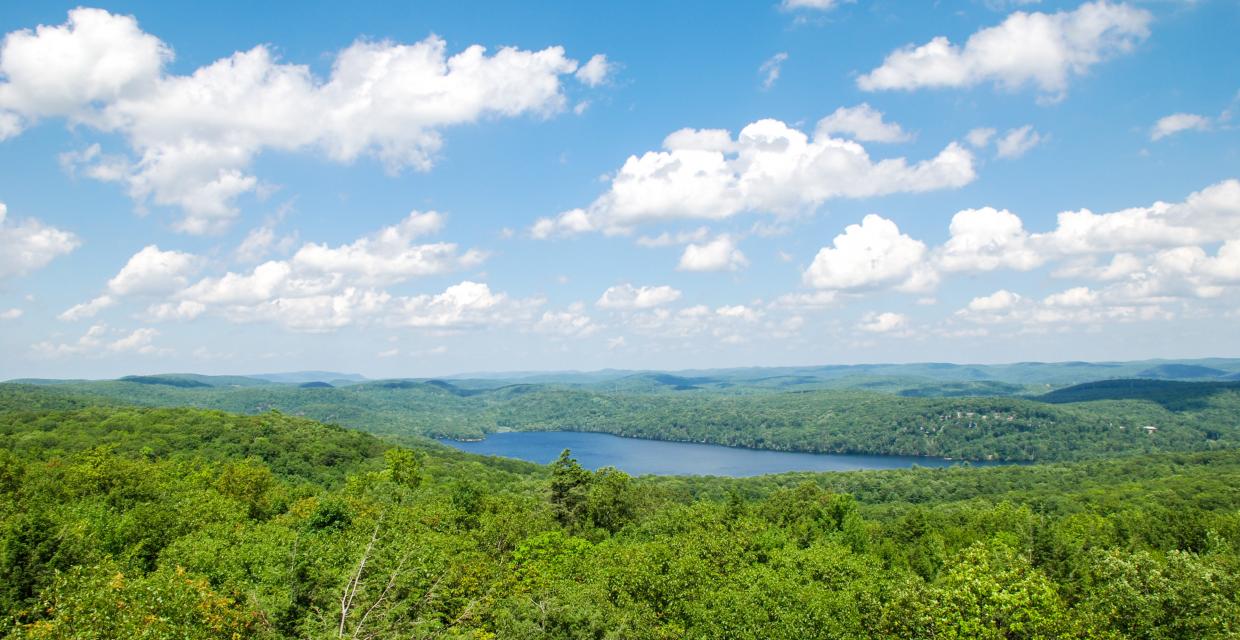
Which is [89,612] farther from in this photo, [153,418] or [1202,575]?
[153,418]

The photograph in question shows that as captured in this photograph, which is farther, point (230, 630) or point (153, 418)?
point (153, 418)

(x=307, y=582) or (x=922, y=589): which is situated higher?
(x=307, y=582)

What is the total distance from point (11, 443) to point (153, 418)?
29.4 meters

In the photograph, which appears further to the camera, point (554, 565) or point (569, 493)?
point (569, 493)

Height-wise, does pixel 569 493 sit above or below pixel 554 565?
below

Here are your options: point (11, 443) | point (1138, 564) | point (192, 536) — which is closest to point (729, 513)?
point (1138, 564)

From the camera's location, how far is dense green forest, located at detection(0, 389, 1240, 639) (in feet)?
64.1

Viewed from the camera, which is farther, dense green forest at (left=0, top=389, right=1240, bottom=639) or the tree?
the tree

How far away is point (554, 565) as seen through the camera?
37.7 metres

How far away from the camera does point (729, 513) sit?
5728 cm

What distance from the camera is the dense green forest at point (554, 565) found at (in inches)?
769

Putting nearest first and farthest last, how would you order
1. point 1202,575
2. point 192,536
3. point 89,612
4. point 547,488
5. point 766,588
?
1. point 89,612
2. point 1202,575
3. point 766,588
4. point 192,536
5. point 547,488

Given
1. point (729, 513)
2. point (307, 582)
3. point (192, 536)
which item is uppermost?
point (307, 582)

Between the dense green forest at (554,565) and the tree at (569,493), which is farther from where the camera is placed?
the tree at (569,493)
